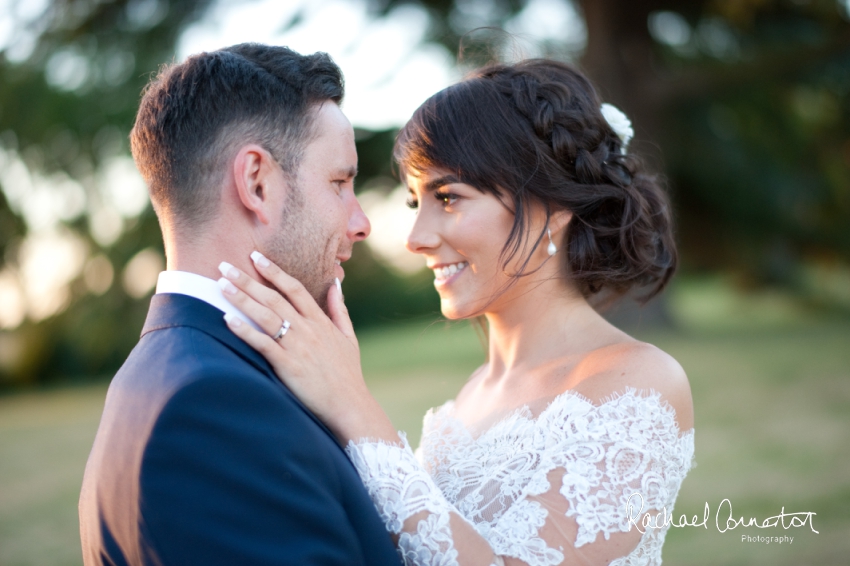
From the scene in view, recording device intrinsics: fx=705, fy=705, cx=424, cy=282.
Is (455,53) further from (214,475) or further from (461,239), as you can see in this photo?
(214,475)

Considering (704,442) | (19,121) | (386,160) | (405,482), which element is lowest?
(704,442)

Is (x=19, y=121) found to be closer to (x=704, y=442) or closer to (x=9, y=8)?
(x=9, y=8)

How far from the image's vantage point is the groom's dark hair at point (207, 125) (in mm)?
2123

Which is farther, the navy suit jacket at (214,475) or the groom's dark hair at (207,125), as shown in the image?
the groom's dark hair at (207,125)

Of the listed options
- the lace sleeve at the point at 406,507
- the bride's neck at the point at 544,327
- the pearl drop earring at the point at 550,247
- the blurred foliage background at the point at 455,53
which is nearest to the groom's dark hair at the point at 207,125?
the lace sleeve at the point at 406,507

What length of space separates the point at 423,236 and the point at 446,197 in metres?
0.19

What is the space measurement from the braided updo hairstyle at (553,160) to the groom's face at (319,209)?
587 millimetres

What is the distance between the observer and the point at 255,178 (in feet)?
6.97

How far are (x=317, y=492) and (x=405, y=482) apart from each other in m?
0.41

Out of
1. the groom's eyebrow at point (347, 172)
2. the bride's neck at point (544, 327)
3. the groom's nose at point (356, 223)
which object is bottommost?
the bride's neck at point (544, 327)

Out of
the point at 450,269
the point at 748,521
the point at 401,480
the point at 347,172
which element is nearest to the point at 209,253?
the point at 347,172

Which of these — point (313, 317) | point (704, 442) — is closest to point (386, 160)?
point (704, 442)

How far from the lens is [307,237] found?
2.24m

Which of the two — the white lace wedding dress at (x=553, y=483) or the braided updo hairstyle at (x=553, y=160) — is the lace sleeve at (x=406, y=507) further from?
the braided updo hairstyle at (x=553, y=160)
